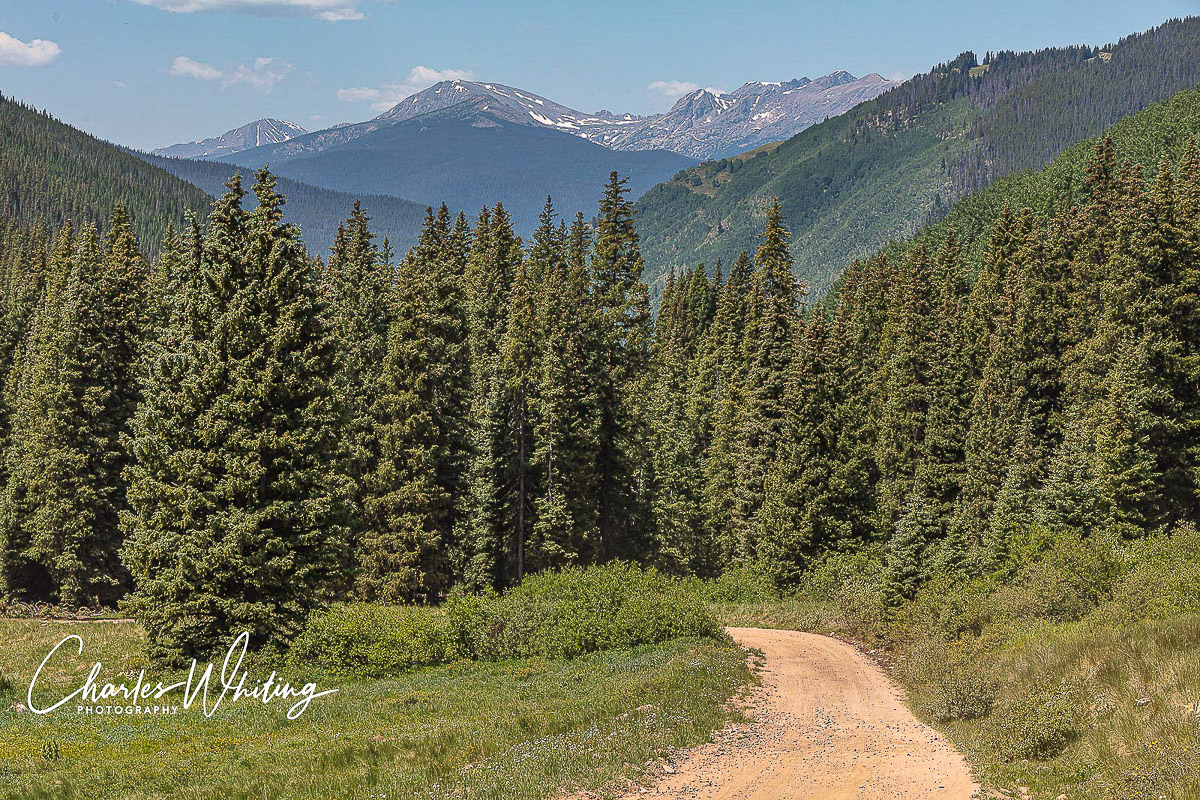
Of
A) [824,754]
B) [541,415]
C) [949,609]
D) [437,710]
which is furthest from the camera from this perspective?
[541,415]

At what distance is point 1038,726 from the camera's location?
44.9 ft

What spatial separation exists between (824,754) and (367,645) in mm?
13183

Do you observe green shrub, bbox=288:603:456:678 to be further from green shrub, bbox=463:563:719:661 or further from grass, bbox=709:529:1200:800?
grass, bbox=709:529:1200:800

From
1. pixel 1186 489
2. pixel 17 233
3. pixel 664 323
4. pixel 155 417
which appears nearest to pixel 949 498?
pixel 1186 489

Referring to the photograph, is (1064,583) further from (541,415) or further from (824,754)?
(541,415)

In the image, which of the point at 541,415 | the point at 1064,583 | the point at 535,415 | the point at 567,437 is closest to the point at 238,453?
the point at 541,415

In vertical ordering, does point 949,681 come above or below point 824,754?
above

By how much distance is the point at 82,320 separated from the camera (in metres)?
38.9

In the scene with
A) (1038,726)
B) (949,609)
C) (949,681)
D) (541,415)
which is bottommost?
(949,609)

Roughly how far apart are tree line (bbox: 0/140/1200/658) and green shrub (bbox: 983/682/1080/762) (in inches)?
559

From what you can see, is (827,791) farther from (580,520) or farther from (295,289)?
(580,520)

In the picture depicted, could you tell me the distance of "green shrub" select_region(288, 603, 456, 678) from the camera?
2305 centimetres

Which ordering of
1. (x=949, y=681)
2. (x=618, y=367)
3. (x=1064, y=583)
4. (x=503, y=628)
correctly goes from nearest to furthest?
(x=949, y=681), (x=1064, y=583), (x=503, y=628), (x=618, y=367)

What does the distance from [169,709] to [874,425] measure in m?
39.8
